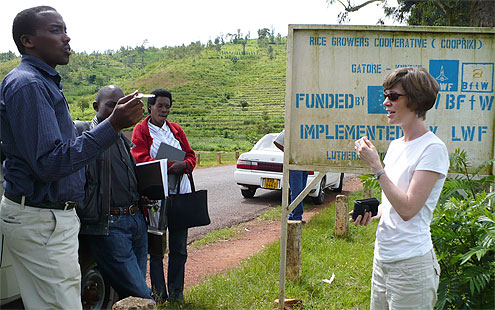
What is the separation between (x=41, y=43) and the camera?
224cm

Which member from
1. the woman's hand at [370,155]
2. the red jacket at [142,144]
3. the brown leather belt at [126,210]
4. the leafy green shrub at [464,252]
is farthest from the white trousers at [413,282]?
the red jacket at [142,144]

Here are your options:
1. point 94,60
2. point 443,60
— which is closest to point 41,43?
point 443,60

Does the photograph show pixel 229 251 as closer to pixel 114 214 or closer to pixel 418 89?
pixel 114 214

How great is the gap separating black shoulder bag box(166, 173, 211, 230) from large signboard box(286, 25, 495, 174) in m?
1.05

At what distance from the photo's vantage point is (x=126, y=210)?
3221 mm

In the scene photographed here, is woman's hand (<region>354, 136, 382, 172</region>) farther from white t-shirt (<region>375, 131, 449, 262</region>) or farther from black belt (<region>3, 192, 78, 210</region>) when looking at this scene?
black belt (<region>3, 192, 78, 210</region>)

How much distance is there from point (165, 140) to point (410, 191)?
2.62m

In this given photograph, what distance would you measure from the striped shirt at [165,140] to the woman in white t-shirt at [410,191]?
2.20 m

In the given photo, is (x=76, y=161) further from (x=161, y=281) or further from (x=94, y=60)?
(x=94, y=60)

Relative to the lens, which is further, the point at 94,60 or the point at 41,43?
the point at 94,60

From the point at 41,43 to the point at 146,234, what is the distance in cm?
176

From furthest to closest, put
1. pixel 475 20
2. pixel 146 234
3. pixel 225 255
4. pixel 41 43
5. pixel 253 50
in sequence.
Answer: pixel 253 50 → pixel 475 20 → pixel 225 255 → pixel 146 234 → pixel 41 43

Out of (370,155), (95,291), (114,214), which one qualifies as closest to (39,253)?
(114,214)

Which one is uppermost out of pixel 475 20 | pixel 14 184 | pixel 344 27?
pixel 475 20
